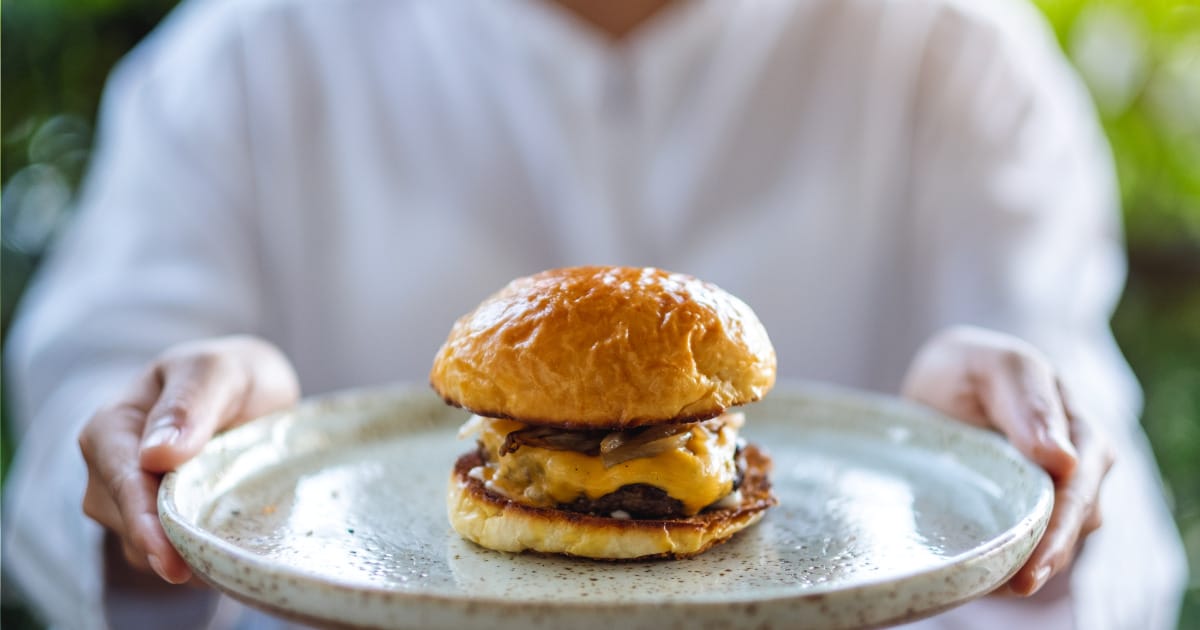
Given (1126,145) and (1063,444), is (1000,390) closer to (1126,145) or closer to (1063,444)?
(1063,444)

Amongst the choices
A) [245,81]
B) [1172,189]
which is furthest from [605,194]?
[1172,189]

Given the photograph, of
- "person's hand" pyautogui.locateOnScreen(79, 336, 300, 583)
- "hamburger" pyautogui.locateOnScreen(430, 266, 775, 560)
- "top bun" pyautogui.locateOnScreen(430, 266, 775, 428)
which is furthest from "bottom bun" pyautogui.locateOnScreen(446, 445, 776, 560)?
"person's hand" pyautogui.locateOnScreen(79, 336, 300, 583)

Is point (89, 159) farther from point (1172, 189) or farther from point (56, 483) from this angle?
point (1172, 189)

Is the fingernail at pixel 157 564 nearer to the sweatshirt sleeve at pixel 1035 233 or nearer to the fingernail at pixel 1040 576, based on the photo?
the fingernail at pixel 1040 576

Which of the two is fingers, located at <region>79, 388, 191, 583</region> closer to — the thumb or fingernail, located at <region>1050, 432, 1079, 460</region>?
the thumb

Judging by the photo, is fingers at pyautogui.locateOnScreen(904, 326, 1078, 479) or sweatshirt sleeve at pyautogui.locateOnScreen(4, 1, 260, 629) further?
sweatshirt sleeve at pyautogui.locateOnScreen(4, 1, 260, 629)

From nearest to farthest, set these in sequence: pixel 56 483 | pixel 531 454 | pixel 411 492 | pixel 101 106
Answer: pixel 531 454 → pixel 411 492 → pixel 56 483 → pixel 101 106

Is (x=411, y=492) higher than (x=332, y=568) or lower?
lower

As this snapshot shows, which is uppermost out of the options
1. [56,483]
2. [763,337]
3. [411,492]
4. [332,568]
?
[763,337]
